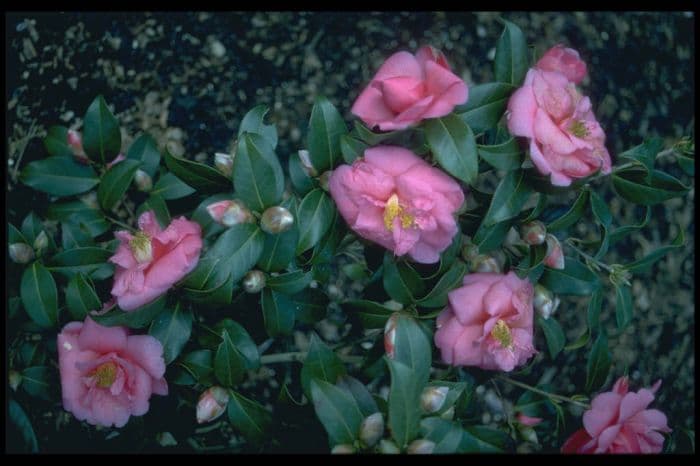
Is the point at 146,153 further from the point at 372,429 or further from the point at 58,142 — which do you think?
the point at 372,429

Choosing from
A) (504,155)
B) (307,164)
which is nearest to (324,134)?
(307,164)

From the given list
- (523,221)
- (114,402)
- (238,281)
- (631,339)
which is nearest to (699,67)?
(631,339)

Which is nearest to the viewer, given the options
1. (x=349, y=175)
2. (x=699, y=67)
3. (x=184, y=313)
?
(x=349, y=175)

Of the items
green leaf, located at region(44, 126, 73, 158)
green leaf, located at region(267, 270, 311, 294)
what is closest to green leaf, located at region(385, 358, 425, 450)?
green leaf, located at region(267, 270, 311, 294)

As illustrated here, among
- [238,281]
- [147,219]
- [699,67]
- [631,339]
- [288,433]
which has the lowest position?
[631,339]

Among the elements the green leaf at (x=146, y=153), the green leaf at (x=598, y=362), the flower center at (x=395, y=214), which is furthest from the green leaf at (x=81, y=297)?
the green leaf at (x=598, y=362)

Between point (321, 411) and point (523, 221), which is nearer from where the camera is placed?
point (321, 411)

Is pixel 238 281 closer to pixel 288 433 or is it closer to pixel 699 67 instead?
pixel 288 433

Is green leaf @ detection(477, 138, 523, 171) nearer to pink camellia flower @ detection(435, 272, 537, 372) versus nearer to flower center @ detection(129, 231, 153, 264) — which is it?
pink camellia flower @ detection(435, 272, 537, 372)
